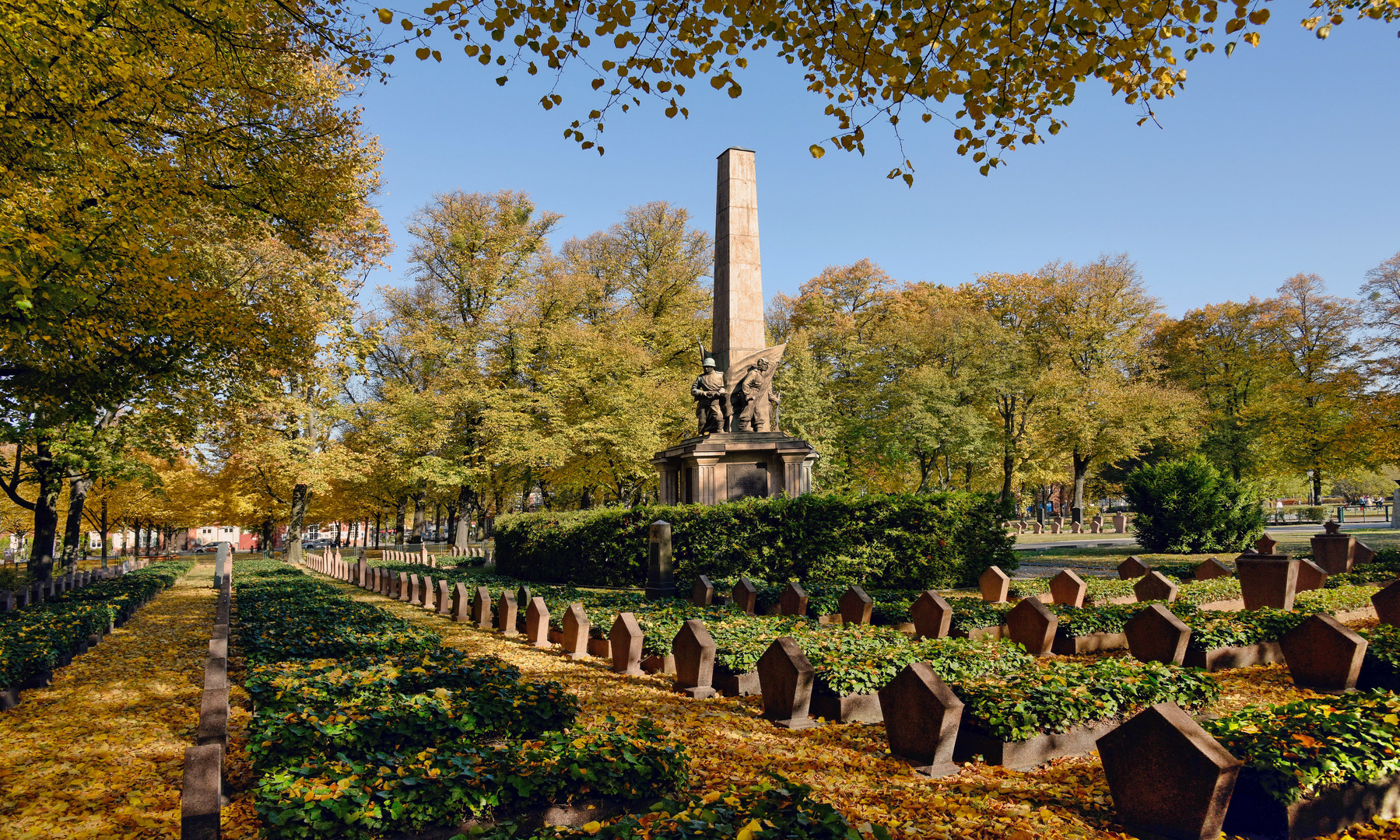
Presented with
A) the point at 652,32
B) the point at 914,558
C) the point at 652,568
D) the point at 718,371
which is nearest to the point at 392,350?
the point at 718,371

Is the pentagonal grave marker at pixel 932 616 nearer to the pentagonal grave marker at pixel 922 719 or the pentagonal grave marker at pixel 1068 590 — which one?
the pentagonal grave marker at pixel 1068 590

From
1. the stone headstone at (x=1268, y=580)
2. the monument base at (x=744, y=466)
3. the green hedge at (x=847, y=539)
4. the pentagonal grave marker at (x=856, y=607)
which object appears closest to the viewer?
the pentagonal grave marker at (x=856, y=607)

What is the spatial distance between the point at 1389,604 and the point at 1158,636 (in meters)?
3.37

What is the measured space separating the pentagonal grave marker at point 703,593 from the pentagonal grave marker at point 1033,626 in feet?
14.7

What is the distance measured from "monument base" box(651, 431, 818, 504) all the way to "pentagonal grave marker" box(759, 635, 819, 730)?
968 cm

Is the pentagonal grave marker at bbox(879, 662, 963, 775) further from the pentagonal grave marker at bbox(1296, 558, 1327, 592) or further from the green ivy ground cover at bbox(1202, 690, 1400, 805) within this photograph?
the pentagonal grave marker at bbox(1296, 558, 1327, 592)

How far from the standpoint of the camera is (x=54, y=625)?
9469 mm

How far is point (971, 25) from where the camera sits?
19.3 ft

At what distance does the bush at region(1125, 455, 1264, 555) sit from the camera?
2061 cm

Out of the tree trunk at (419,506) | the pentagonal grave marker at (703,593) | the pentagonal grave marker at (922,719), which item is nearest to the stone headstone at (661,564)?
the pentagonal grave marker at (703,593)

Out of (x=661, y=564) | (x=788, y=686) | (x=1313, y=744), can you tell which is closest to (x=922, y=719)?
(x=788, y=686)

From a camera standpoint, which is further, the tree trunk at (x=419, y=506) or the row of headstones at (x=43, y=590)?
the tree trunk at (x=419, y=506)

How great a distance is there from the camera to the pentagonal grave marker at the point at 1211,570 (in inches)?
513

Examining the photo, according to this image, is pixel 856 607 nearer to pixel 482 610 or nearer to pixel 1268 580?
pixel 1268 580
